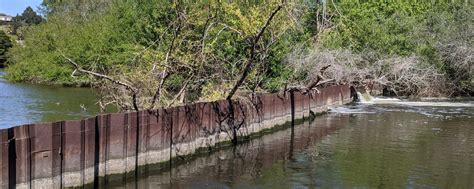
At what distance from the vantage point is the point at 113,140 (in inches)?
600

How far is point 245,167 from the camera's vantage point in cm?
1839

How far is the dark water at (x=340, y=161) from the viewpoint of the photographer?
53.6 ft

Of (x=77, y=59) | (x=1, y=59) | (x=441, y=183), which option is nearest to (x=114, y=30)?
(x=77, y=59)

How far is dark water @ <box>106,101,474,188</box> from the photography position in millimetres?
16344

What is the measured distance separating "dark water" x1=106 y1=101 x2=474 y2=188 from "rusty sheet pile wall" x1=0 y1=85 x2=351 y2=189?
23.7 inches

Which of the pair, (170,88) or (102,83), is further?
(170,88)

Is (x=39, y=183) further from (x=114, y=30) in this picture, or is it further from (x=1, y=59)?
(x=1, y=59)

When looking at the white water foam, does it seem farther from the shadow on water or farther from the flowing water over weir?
the shadow on water

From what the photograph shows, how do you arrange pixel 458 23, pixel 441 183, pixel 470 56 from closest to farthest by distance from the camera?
1. pixel 441 183
2. pixel 470 56
3. pixel 458 23

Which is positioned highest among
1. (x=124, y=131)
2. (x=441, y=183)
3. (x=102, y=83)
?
(x=102, y=83)

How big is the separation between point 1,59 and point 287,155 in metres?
113

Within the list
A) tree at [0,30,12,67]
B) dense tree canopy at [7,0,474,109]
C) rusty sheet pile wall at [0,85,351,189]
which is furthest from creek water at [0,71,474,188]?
tree at [0,30,12,67]

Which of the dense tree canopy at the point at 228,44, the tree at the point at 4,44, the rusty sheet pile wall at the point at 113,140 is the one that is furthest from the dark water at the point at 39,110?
the tree at the point at 4,44

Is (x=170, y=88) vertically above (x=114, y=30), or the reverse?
(x=114, y=30)
